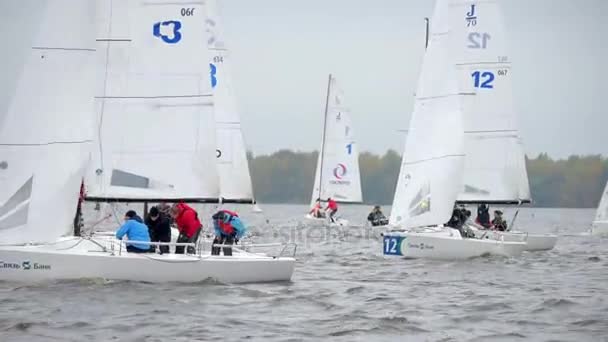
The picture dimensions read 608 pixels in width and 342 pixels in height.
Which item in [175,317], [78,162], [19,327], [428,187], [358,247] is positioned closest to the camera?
[19,327]

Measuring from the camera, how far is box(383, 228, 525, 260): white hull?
26828 mm

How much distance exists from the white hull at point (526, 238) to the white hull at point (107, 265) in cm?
1072

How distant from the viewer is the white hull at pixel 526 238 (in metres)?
28.8

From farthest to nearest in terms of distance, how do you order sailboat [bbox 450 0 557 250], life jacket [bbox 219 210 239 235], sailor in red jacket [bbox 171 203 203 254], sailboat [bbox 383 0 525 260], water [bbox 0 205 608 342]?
sailboat [bbox 450 0 557 250] → sailboat [bbox 383 0 525 260] → life jacket [bbox 219 210 239 235] → sailor in red jacket [bbox 171 203 203 254] → water [bbox 0 205 608 342]

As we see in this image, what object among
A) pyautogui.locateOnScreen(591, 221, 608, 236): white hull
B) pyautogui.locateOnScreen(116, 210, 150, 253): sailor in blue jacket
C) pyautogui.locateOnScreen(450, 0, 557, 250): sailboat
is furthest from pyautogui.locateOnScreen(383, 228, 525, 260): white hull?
pyautogui.locateOnScreen(591, 221, 608, 236): white hull

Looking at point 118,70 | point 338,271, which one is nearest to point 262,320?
point 118,70

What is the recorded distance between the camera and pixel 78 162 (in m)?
19.1

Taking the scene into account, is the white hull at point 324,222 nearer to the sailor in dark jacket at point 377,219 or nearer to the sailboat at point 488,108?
the sailor in dark jacket at point 377,219

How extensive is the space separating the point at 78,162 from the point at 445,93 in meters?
13.0

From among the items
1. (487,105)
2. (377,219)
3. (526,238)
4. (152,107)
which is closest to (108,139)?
(152,107)

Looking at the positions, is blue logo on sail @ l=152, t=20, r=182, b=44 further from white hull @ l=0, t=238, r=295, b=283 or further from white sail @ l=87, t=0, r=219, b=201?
white hull @ l=0, t=238, r=295, b=283

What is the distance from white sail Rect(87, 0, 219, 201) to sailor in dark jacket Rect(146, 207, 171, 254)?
478mm

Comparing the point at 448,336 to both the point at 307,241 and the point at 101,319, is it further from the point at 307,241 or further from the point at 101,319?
the point at 307,241

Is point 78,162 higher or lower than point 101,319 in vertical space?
higher
